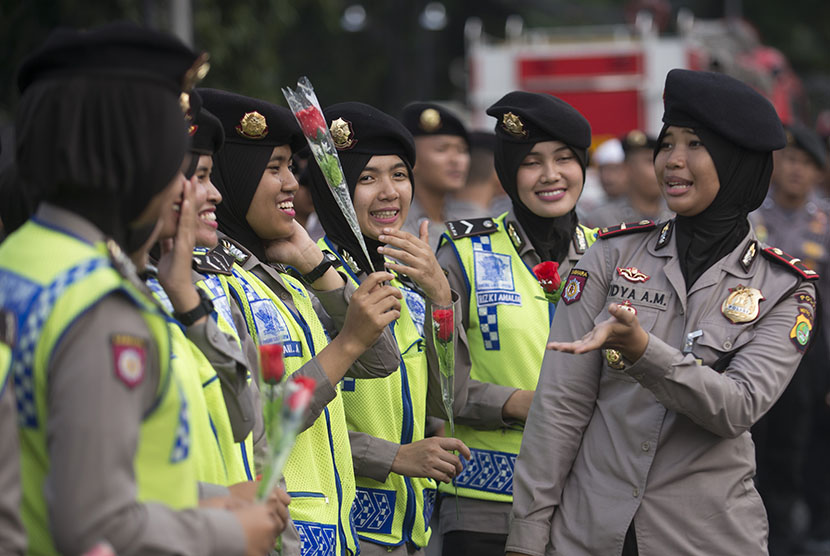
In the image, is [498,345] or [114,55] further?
[498,345]

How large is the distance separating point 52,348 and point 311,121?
1.72 m

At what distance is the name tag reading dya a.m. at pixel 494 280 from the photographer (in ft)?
15.5

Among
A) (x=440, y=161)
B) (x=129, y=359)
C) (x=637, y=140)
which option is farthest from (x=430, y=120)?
(x=129, y=359)

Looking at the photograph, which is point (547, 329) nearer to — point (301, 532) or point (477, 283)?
point (477, 283)

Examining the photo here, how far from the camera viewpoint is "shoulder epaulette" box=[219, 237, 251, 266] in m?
3.61

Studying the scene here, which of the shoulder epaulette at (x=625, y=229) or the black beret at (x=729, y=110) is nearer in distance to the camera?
the black beret at (x=729, y=110)

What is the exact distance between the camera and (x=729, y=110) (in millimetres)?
3697

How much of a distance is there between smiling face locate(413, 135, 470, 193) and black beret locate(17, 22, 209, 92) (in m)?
4.53

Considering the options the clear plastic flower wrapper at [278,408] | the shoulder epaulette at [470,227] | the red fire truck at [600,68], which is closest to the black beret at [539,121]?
the shoulder epaulette at [470,227]

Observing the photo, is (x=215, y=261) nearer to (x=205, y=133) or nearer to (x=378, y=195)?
(x=205, y=133)

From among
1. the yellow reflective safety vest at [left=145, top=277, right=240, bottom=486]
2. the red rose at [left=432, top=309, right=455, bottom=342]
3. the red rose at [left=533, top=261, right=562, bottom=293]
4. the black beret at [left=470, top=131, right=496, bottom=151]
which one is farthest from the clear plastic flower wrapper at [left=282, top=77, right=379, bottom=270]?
the black beret at [left=470, top=131, right=496, bottom=151]

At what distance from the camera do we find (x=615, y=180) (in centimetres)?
1191

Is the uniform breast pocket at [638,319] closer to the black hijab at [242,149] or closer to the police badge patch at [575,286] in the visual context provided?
the police badge patch at [575,286]

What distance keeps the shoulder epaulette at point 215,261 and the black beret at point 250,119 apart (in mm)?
447
